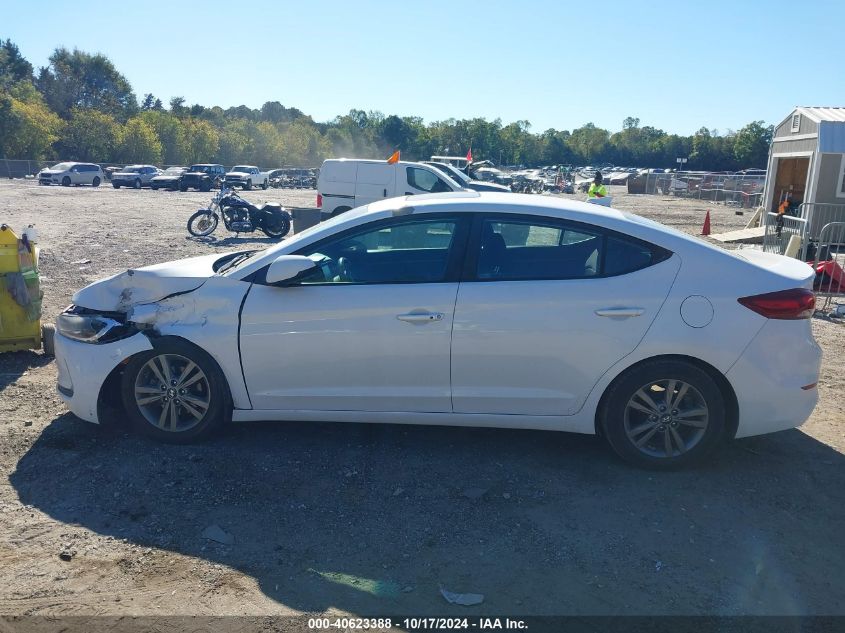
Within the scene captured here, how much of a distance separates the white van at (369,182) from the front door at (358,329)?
42.2 ft

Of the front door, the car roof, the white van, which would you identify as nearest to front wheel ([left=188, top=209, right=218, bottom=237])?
the white van

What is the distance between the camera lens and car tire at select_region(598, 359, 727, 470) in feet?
13.8

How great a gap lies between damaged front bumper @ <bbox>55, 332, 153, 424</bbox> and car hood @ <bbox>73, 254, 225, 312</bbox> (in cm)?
27

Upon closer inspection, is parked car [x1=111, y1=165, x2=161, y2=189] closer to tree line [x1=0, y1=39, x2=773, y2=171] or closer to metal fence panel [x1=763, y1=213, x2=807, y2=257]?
tree line [x1=0, y1=39, x2=773, y2=171]

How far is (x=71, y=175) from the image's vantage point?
44.5 m

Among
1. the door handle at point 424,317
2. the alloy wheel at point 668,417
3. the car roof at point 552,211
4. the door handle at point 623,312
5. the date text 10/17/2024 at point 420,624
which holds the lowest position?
the date text 10/17/2024 at point 420,624

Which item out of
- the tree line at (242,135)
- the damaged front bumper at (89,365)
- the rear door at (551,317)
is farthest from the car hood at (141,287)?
the tree line at (242,135)

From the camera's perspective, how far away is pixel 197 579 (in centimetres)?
326

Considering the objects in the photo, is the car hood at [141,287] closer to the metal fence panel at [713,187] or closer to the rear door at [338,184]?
the rear door at [338,184]

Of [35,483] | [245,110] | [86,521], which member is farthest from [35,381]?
[245,110]

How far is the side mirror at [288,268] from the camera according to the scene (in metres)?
4.29

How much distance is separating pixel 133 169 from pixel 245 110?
9418 centimetres

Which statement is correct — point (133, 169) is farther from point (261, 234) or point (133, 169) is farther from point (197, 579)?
point (197, 579)

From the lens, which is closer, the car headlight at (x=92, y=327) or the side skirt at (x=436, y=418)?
the side skirt at (x=436, y=418)
